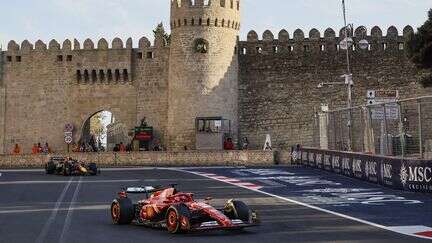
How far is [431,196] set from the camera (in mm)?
17359

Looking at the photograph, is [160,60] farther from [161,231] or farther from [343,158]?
[161,231]

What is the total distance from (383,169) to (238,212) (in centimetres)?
1041

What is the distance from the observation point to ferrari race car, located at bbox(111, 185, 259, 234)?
11070 mm

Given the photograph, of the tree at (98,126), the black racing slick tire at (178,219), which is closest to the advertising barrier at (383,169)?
the black racing slick tire at (178,219)

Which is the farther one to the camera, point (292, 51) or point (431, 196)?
point (292, 51)

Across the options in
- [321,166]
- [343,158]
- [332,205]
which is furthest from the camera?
[321,166]

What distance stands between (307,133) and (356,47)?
20.2ft

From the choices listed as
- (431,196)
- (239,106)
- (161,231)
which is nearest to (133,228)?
(161,231)

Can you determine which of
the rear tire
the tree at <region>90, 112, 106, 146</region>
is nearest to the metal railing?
the rear tire

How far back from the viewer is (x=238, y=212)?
37.8 ft

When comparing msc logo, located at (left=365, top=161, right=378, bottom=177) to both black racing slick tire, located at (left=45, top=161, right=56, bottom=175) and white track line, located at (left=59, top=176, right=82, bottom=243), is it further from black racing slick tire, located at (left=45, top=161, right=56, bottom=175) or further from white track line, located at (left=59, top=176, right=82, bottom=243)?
black racing slick tire, located at (left=45, top=161, right=56, bottom=175)

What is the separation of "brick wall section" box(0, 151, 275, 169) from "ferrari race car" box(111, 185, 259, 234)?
25.2 metres

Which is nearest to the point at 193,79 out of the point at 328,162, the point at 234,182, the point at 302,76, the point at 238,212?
the point at 302,76

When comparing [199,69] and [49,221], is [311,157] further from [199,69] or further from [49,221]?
[49,221]
